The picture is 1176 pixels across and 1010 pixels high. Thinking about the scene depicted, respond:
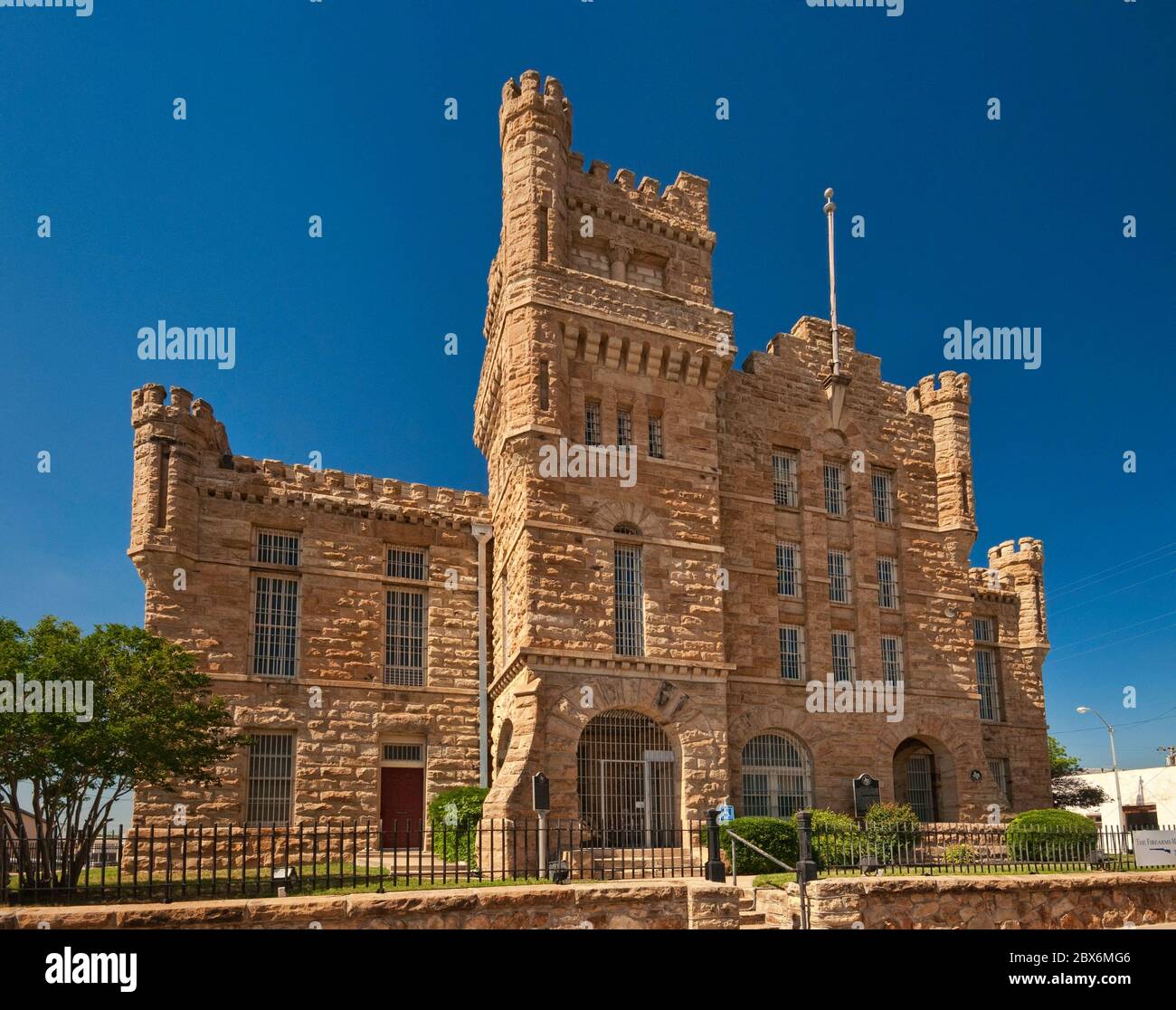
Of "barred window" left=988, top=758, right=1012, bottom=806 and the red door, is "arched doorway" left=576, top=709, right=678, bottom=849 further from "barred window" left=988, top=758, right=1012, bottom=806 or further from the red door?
"barred window" left=988, top=758, right=1012, bottom=806

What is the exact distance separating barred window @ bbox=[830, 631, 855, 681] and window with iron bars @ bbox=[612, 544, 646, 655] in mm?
7111

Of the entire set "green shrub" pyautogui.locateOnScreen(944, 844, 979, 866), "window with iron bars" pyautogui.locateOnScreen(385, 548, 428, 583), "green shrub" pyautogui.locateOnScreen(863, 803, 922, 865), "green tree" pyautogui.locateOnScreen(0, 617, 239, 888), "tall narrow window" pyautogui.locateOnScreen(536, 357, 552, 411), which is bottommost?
"green shrub" pyautogui.locateOnScreen(944, 844, 979, 866)

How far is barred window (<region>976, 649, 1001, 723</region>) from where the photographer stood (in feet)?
113

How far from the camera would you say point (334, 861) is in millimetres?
22891

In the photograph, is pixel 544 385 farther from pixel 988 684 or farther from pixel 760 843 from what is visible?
pixel 988 684

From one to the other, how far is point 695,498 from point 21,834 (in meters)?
16.9

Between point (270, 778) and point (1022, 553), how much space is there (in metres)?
27.2

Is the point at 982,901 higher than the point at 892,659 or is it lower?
lower

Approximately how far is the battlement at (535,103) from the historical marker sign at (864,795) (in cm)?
1912

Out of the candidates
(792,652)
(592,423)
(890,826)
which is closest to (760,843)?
(890,826)

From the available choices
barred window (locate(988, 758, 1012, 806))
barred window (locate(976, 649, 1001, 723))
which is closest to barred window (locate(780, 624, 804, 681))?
barred window (locate(976, 649, 1001, 723))

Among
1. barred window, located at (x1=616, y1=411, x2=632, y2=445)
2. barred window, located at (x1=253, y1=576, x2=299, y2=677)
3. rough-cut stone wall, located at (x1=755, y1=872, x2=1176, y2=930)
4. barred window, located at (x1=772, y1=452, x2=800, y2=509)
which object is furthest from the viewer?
barred window, located at (x1=772, y1=452, x2=800, y2=509)
